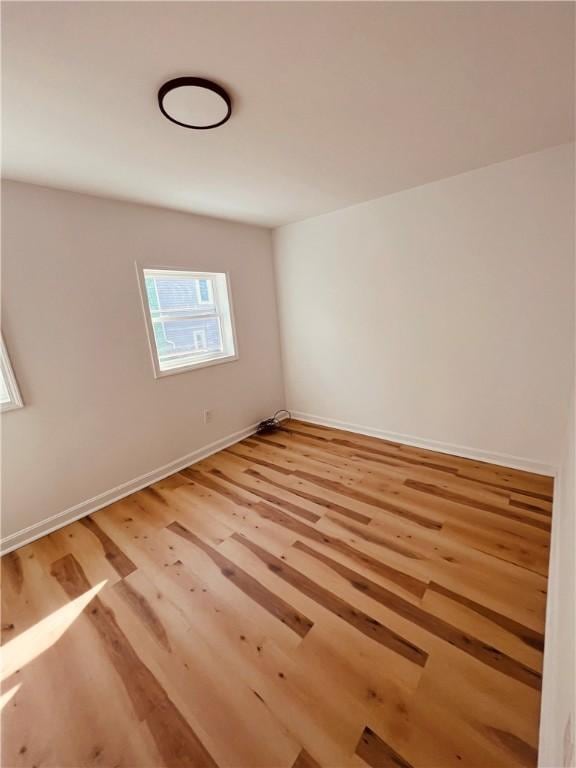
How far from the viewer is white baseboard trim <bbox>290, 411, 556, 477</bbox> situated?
7.61 feet

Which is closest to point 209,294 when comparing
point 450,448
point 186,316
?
point 186,316

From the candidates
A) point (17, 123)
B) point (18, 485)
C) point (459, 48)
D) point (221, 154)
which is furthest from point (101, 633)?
point (459, 48)

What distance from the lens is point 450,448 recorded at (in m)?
2.71

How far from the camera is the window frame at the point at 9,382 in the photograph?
73.4 inches

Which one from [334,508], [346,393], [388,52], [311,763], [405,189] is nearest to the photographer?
[311,763]

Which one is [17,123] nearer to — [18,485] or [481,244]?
[18,485]

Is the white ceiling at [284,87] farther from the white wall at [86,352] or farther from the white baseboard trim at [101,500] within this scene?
the white baseboard trim at [101,500]

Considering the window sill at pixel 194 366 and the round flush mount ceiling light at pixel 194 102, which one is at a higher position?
the round flush mount ceiling light at pixel 194 102

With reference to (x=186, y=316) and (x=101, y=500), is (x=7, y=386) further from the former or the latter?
(x=186, y=316)

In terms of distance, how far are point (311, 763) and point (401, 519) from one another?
1.27 metres

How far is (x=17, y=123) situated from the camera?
4.36 feet

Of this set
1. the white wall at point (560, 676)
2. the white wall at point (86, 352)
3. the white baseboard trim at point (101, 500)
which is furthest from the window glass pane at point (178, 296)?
the white wall at point (560, 676)

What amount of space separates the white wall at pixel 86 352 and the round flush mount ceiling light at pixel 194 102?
1.27 meters

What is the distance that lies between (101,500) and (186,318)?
1.78m
